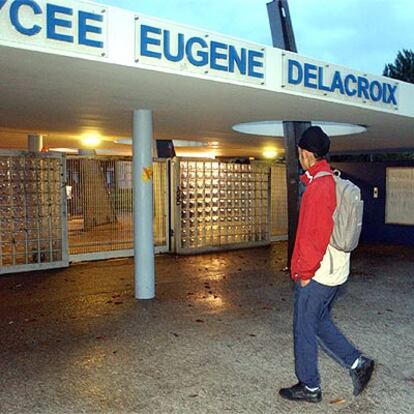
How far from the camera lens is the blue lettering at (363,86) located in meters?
6.18

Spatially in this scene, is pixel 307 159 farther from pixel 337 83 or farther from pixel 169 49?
pixel 337 83

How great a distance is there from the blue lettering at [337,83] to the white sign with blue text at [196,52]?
119 centimetres

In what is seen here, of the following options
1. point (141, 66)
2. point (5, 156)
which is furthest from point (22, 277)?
point (141, 66)

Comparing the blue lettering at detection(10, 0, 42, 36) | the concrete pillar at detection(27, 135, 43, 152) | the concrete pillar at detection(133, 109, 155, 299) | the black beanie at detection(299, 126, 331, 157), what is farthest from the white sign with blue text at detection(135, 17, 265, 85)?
the concrete pillar at detection(27, 135, 43, 152)

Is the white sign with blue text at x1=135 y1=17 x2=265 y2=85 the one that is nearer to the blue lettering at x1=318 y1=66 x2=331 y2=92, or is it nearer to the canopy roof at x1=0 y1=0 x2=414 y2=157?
the canopy roof at x1=0 y1=0 x2=414 y2=157

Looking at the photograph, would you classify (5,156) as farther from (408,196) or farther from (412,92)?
(408,196)

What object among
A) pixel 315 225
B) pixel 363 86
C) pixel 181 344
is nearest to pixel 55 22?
pixel 315 225

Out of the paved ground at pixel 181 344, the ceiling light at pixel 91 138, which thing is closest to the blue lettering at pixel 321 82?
the paved ground at pixel 181 344

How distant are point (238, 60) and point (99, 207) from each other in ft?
19.1

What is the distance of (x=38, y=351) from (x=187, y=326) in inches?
63.5

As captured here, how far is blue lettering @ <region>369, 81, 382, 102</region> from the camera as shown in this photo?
20.9ft

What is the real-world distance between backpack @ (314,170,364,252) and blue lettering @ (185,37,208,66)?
174 centimetres

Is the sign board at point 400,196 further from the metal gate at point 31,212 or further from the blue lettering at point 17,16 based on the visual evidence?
the blue lettering at point 17,16

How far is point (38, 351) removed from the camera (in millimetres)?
4770
